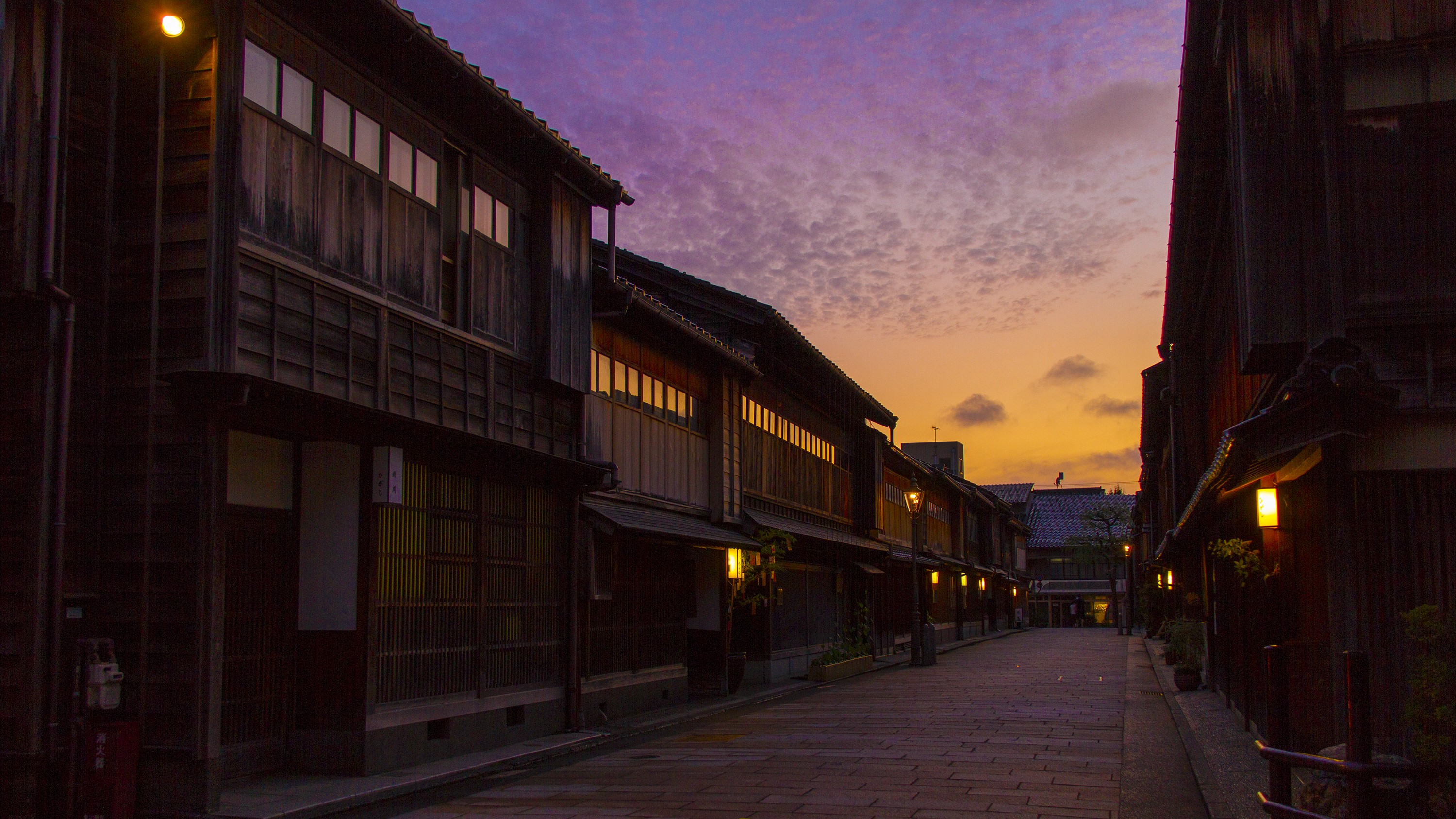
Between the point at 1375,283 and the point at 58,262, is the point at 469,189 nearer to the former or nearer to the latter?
the point at 58,262

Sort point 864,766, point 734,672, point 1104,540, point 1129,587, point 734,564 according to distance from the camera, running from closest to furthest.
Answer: point 864,766 → point 734,564 → point 734,672 → point 1129,587 → point 1104,540

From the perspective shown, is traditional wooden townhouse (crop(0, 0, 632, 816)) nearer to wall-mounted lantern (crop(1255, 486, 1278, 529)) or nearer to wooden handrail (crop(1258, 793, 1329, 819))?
wooden handrail (crop(1258, 793, 1329, 819))

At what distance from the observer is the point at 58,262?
10703 mm

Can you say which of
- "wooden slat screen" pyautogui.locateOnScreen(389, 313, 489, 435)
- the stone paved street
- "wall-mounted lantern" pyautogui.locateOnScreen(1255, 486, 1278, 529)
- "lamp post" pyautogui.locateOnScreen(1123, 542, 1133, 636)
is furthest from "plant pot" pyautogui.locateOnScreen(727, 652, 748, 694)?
"lamp post" pyautogui.locateOnScreen(1123, 542, 1133, 636)

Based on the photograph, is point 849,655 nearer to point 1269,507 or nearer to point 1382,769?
point 1269,507

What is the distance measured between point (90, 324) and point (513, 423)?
21.1ft

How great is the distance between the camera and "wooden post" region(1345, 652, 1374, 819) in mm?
6230

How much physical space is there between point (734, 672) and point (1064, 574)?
85.8 metres

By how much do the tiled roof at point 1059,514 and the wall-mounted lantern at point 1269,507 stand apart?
3702 inches

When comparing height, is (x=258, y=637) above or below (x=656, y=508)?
below

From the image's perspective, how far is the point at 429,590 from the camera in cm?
1484

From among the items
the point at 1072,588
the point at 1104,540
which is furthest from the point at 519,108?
the point at 1072,588

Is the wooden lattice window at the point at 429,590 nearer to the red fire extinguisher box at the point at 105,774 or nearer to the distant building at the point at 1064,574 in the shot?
the red fire extinguisher box at the point at 105,774

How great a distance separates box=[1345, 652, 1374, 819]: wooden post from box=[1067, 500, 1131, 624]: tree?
7532 centimetres
